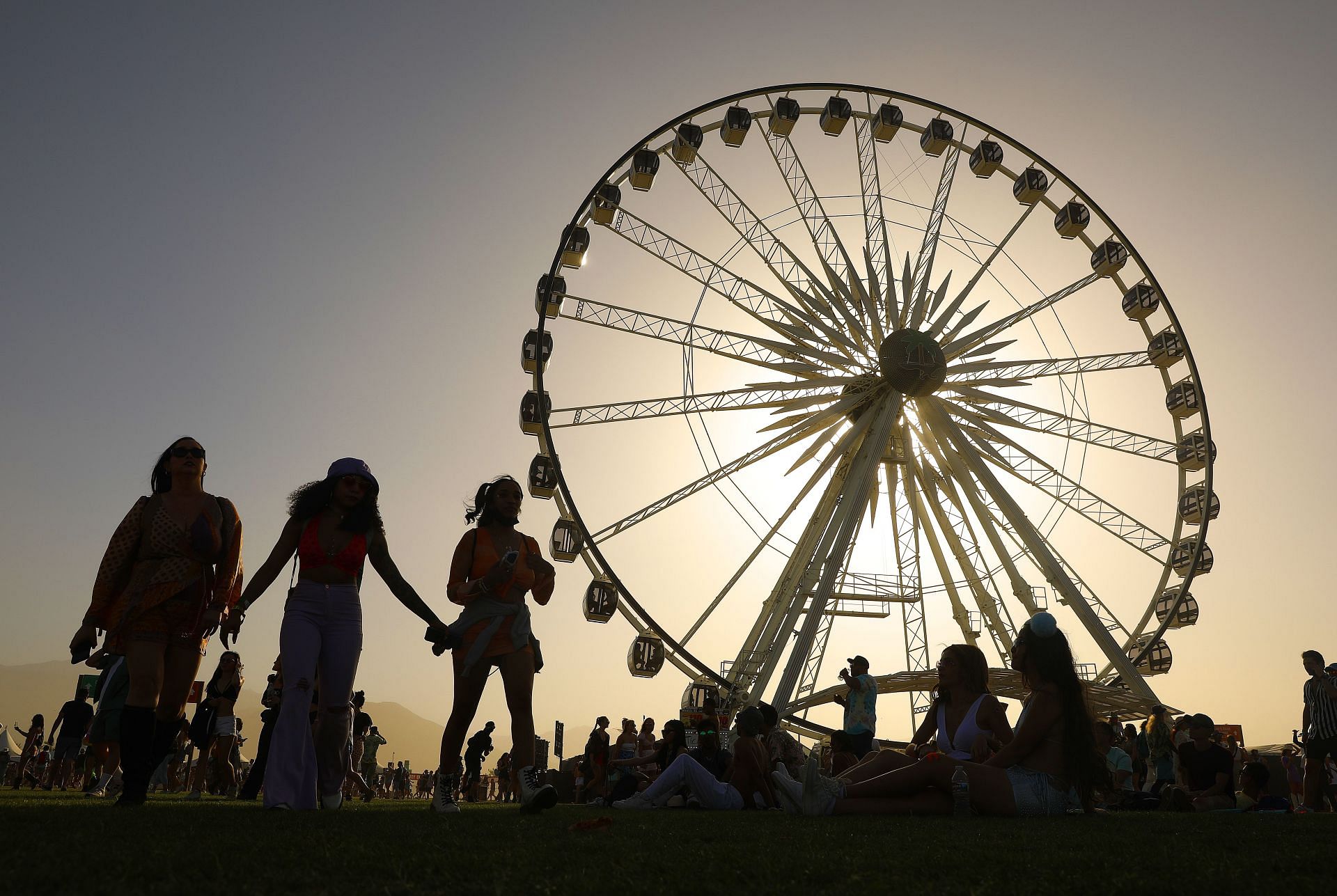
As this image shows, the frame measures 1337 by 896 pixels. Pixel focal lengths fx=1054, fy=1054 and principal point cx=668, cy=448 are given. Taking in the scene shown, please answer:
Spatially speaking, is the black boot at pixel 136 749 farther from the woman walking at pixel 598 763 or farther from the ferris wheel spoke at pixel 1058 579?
the ferris wheel spoke at pixel 1058 579

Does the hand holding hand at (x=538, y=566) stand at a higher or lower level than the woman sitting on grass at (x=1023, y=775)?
higher

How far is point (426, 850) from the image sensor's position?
3553 millimetres

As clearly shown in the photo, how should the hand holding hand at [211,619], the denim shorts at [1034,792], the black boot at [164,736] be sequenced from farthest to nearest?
the black boot at [164,736] → the hand holding hand at [211,619] → the denim shorts at [1034,792]

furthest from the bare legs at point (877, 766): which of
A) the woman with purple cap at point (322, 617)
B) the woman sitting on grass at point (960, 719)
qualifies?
the woman with purple cap at point (322, 617)

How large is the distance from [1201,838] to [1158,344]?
74.3 ft

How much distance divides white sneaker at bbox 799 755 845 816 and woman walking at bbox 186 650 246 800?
25.3ft

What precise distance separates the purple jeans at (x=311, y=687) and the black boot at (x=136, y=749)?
727 millimetres

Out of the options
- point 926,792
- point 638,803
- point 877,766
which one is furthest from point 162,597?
point 926,792

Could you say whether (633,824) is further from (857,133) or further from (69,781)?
(857,133)

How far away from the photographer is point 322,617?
579cm

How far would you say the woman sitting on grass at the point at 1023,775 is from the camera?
565 cm

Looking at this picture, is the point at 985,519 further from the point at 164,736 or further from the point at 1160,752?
the point at 164,736

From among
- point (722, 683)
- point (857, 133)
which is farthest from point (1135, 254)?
point (722, 683)

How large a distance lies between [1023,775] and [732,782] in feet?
10.2
